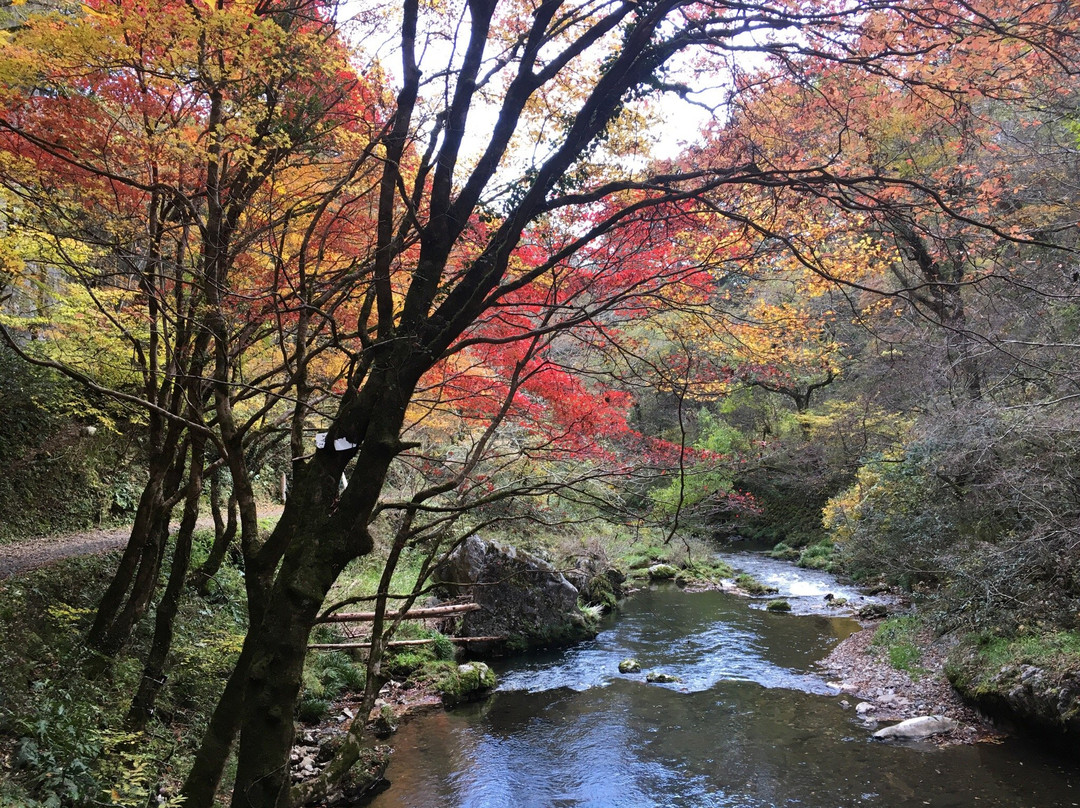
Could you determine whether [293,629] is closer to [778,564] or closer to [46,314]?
[46,314]

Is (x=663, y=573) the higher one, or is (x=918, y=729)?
(x=918, y=729)

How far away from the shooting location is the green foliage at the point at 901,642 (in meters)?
8.81

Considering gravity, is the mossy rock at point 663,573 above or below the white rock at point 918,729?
below

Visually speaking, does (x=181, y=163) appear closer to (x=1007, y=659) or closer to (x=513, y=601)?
(x=513, y=601)

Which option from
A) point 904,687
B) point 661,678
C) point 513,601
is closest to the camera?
point 904,687

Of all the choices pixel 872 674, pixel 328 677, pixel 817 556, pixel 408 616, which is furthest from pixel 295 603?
pixel 817 556

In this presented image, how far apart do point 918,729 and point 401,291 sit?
24.0ft

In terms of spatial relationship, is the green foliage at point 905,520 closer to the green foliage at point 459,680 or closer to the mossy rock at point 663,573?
the mossy rock at point 663,573

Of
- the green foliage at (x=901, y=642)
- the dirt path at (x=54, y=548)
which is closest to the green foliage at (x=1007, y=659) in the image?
the green foliage at (x=901, y=642)

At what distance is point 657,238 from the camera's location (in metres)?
5.52

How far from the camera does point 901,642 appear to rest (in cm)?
952

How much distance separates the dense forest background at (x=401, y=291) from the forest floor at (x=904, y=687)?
2.48 feet

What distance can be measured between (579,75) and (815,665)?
8979 millimetres

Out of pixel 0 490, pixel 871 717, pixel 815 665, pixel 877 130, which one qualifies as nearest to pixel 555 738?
pixel 871 717
